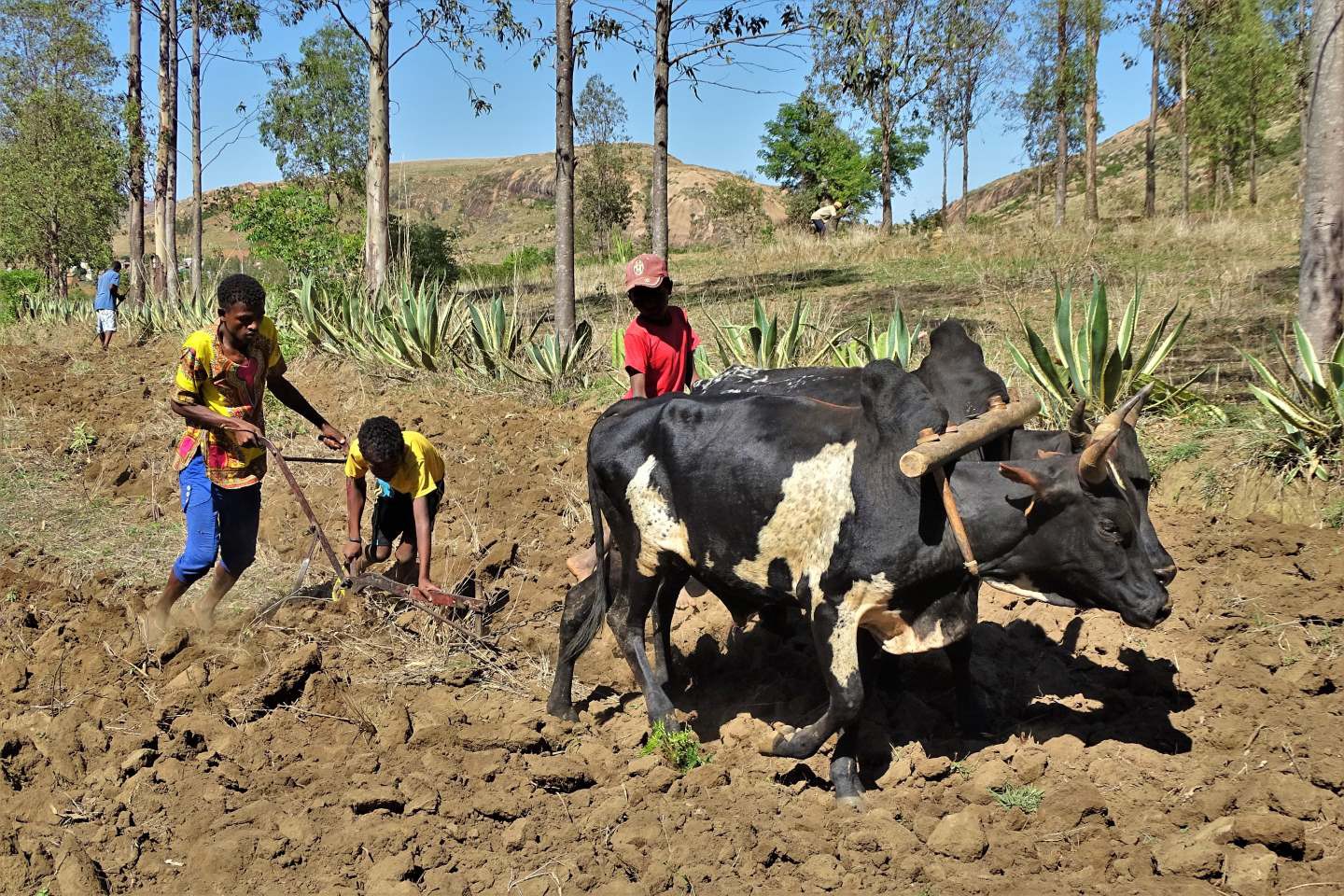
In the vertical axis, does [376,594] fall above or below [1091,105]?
below

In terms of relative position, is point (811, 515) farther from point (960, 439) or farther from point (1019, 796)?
point (1019, 796)

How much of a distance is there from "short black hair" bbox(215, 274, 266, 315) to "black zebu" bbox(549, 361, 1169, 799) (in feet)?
6.15

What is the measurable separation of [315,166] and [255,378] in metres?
37.5

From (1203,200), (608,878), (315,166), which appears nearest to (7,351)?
(608,878)

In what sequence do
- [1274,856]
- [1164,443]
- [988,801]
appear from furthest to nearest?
1. [1164,443]
2. [988,801]
3. [1274,856]

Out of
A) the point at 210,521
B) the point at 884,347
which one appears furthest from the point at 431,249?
the point at 210,521

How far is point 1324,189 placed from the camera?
670cm

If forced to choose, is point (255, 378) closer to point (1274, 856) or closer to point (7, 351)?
Result: point (1274, 856)

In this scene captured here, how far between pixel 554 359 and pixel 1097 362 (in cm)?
513

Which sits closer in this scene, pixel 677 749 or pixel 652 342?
pixel 677 749

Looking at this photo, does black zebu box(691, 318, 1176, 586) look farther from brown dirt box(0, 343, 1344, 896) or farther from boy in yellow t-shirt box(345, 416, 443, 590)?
boy in yellow t-shirt box(345, 416, 443, 590)

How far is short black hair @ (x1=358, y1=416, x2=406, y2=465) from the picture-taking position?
17.6ft

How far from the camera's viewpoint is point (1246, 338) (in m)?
10.2

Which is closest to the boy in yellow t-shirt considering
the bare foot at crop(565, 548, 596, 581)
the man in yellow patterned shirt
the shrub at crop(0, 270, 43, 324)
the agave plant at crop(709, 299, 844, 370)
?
the man in yellow patterned shirt
